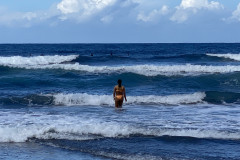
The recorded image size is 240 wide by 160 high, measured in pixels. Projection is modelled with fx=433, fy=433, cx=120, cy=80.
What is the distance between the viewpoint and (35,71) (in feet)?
100

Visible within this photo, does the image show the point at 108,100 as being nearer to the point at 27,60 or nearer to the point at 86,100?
the point at 86,100

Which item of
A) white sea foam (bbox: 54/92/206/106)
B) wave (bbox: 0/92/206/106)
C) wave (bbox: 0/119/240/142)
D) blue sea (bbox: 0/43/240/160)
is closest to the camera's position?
blue sea (bbox: 0/43/240/160)

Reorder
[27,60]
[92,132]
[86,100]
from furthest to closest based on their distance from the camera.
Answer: [27,60]
[86,100]
[92,132]

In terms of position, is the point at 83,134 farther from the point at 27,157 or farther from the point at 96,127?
the point at 27,157

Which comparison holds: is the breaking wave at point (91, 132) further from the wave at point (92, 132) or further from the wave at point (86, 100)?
the wave at point (86, 100)

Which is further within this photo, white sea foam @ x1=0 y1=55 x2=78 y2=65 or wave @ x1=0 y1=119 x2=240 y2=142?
white sea foam @ x1=0 y1=55 x2=78 y2=65

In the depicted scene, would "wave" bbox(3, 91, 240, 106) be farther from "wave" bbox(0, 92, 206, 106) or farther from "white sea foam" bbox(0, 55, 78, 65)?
"white sea foam" bbox(0, 55, 78, 65)

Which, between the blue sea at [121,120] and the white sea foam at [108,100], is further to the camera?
the white sea foam at [108,100]

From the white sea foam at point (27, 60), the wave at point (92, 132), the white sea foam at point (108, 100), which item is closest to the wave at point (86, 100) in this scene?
the white sea foam at point (108, 100)

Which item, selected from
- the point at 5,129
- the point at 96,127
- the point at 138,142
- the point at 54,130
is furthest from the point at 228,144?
the point at 5,129

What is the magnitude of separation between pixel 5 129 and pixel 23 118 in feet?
8.44

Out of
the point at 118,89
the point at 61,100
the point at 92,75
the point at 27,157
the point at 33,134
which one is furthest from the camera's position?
the point at 92,75

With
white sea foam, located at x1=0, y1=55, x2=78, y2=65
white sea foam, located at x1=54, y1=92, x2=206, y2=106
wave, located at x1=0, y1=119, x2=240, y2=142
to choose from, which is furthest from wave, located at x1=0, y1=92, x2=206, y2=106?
white sea foam, located at x1=0, y1=55, x2=78, y2=65

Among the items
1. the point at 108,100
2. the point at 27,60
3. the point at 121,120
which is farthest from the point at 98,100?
the point at 27,60
